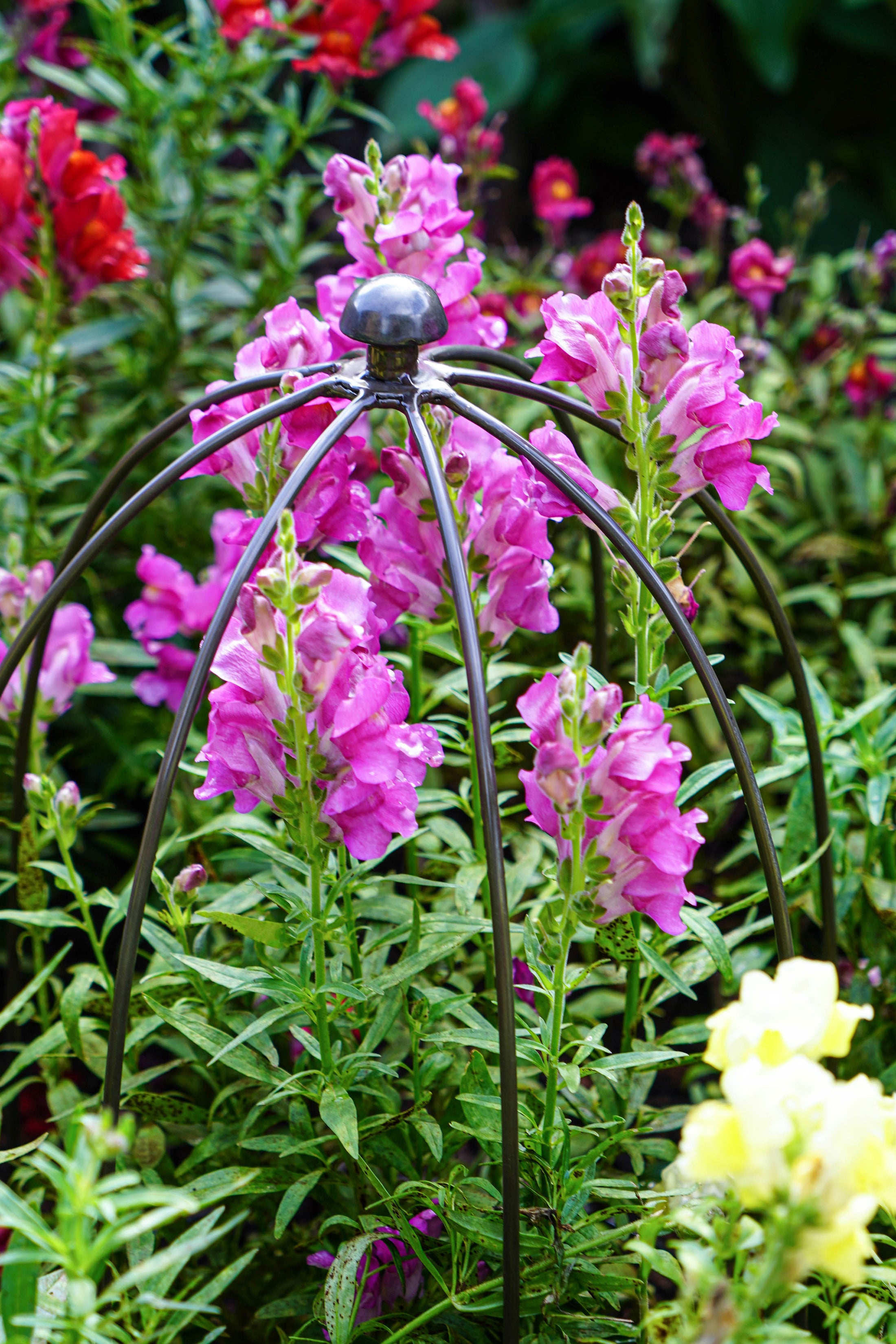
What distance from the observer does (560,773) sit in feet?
1.96

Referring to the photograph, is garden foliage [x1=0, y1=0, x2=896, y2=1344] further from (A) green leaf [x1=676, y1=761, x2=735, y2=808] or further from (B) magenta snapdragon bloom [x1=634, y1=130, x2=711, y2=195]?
(B) magenta snapdragon bloom [x1=634, y1=130, x2=711, y2=195]

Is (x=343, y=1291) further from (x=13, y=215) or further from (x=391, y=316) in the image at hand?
(x=13, y=215)

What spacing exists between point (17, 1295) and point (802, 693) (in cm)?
58

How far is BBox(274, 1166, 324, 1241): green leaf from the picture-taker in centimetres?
69

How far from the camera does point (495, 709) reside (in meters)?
0.87

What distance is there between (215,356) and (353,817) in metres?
1.17

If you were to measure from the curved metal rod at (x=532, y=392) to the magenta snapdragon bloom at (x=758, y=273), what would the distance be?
3.01 feet

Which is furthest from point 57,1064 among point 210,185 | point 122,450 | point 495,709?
point 210,185

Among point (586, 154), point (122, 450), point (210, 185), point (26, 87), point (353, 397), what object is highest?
point (586, 154)

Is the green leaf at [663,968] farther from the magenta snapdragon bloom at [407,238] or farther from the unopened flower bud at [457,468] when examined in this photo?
the magenta snapdragon bloom at [407,238]

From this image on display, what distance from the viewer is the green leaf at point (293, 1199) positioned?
69 centimetres

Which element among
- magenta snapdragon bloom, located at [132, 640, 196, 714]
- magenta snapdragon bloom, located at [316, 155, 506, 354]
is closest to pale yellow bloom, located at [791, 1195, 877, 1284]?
magenta snapdragon bloom, located at [316, 155, 506, 354]

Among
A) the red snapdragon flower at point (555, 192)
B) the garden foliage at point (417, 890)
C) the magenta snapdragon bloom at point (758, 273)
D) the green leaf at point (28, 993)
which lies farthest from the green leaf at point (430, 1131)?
the red snapdragon flower at point (555, 192)

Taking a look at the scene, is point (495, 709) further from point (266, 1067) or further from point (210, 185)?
point (210, 185)
